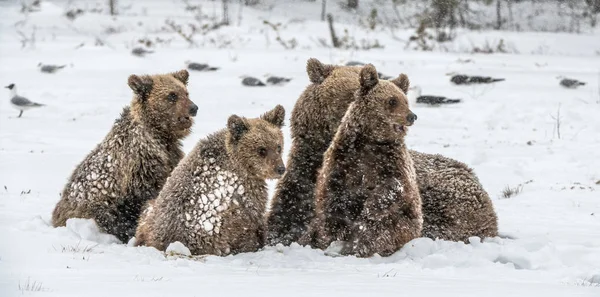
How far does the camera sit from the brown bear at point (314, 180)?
7836mm

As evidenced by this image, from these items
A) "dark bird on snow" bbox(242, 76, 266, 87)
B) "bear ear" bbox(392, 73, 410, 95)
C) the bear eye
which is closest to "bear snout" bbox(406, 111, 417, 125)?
"bear ear" bbox(392, 73, 410, 95)

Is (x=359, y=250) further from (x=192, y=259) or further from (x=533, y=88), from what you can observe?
(x=533, y=88)

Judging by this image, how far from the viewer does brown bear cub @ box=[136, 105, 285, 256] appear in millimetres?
6785

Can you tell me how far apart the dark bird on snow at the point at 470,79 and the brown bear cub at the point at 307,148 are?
46.2 ft

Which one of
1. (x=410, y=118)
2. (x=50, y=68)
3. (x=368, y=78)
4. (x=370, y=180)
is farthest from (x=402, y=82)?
(x=50, y=68)

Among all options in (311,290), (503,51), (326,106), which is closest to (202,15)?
(503,51)

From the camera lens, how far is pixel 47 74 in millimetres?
23688

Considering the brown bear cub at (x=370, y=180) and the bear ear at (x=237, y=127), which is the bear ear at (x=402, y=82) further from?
the bear ear at (x=237, y=127)

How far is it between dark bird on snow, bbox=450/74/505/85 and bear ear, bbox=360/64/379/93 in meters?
14.9

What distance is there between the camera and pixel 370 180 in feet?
23.6

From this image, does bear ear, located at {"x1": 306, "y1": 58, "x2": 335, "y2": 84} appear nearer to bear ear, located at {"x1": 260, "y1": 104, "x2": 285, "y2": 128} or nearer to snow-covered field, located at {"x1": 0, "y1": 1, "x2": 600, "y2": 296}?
bear ear, located at {"x1": 260, "y1": 104, "x2": 285, "y2": 128}

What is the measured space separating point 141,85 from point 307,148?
1.77 meters

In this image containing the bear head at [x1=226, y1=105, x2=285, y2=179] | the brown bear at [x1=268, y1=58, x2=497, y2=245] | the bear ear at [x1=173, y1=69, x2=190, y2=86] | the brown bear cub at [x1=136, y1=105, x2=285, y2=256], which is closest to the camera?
the brown bear cub at [x1=136, y1=105, x2=285, y2=256]

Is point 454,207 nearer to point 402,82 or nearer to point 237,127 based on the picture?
point 402,82
